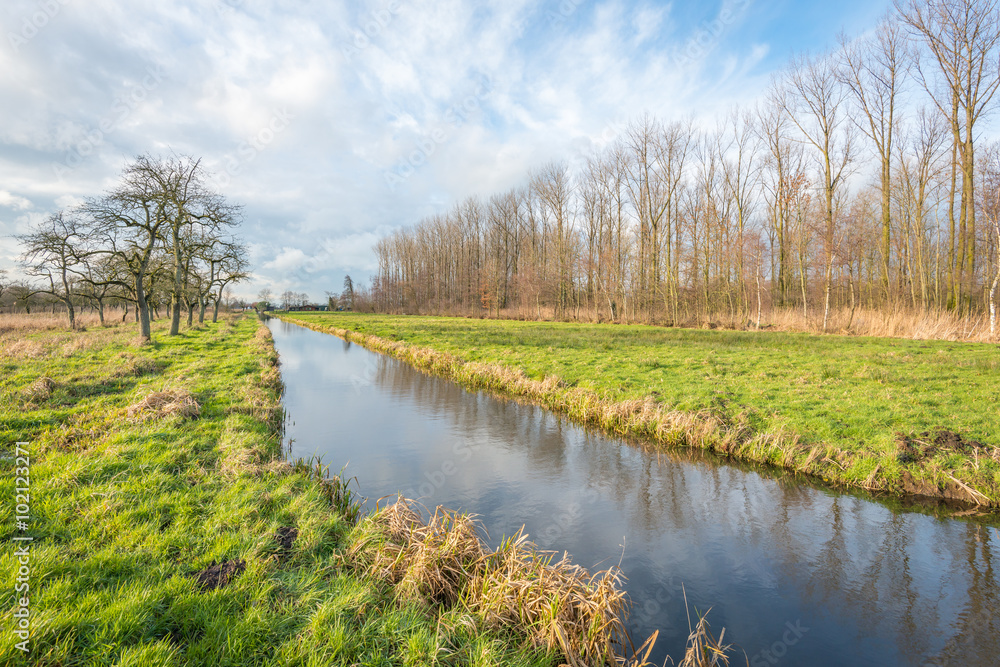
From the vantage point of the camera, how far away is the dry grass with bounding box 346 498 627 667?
10.9 ft

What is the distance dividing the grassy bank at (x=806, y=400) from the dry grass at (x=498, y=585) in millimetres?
5505

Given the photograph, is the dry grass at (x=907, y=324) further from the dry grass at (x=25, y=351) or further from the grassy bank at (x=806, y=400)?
the dry grass at (x=25, y=351)

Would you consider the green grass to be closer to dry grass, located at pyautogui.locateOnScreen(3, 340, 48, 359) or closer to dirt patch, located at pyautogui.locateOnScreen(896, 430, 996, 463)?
dirt patch, located at pyautogui.locateOnScreen(896, 430, 996, 463)

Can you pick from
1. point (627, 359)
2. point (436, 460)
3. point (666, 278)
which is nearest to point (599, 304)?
point (666, 278)

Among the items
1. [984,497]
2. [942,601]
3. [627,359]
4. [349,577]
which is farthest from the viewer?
[627,359]

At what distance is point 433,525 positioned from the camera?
4398 millimetres

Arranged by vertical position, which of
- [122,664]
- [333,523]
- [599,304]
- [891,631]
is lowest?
[891,631]

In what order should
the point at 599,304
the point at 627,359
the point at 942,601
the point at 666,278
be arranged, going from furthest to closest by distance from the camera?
the point at 599,304, the point at 666,278, the point at 627,359, the point at 942,601

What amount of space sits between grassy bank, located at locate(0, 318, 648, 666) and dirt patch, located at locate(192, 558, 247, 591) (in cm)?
2

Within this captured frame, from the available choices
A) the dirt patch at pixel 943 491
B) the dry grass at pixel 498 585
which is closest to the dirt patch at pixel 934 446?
the dirt patch at pixel 943 491

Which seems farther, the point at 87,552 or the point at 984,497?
the point at 984,497

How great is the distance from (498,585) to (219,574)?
2503 mm

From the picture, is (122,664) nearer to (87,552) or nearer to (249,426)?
(87,552)

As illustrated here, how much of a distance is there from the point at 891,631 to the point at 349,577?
5.32 meters
